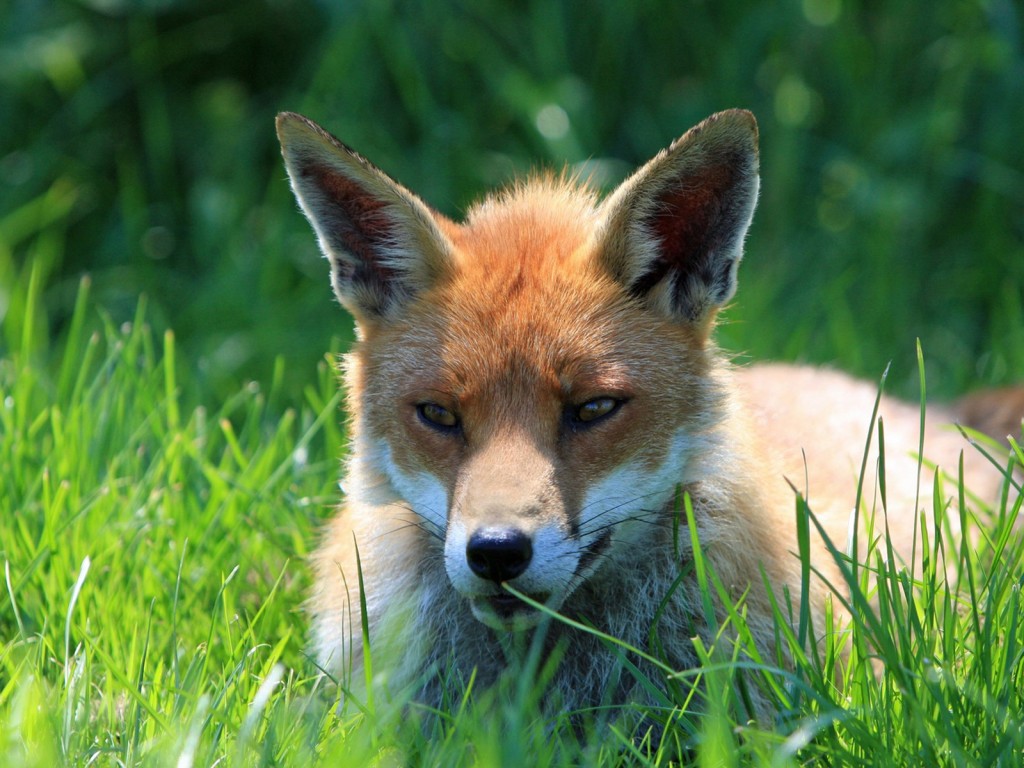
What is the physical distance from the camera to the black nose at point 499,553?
2725mm

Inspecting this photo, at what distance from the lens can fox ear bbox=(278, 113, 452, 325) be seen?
334cm

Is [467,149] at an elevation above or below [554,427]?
above

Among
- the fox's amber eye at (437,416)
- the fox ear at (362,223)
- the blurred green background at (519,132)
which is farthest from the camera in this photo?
the blurred green background at (519,132)

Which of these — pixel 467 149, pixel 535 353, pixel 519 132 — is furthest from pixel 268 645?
pixel 519 132

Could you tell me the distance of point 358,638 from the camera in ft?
11.1

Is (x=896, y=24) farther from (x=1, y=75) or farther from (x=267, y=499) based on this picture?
(x=1, y=75)

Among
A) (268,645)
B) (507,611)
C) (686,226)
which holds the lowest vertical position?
(268,645)

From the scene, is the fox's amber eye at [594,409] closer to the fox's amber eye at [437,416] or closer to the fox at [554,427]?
the fox at [554,427]

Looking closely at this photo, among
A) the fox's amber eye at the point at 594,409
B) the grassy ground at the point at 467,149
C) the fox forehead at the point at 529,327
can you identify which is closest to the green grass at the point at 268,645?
the fox's amber eye at the point at 594,409

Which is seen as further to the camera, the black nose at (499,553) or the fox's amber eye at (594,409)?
the fox's amber eye at (594,409)

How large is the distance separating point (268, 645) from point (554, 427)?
1.05 m

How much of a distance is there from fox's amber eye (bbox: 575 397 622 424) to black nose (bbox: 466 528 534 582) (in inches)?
18.5

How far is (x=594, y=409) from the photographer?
122 inches

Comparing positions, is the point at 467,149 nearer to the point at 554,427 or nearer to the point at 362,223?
the point at 362,223
